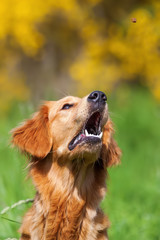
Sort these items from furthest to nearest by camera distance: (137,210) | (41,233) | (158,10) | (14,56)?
(14,56) < (158,10) < (137,210) < (41,233)

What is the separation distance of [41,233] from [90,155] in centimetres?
79

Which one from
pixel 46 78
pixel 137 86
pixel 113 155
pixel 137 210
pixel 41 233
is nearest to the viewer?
pixel 41 233

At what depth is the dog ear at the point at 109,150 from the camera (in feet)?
13.3

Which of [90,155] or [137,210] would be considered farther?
[137,210]

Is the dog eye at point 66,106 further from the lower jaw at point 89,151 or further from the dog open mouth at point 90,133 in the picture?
the lower jaw at point 89,151

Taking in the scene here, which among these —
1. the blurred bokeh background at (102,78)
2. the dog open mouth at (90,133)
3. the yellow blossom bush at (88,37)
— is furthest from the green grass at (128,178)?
the yellow blossom bush at (88,37)

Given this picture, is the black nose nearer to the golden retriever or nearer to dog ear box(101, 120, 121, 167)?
the golden retriever

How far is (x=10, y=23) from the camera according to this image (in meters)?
9.55

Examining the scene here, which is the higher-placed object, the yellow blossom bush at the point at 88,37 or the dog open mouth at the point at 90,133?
the yellow blossom bush at the point at 88,37

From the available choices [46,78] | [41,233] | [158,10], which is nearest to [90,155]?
[41,233]

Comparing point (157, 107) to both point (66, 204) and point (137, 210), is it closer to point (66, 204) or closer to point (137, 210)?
point (137, 210)

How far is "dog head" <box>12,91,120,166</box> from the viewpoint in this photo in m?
3.76

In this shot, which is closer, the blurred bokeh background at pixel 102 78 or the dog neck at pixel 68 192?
the dog neck at pixel 68 192

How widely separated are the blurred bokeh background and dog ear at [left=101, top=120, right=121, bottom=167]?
0.78 meters
